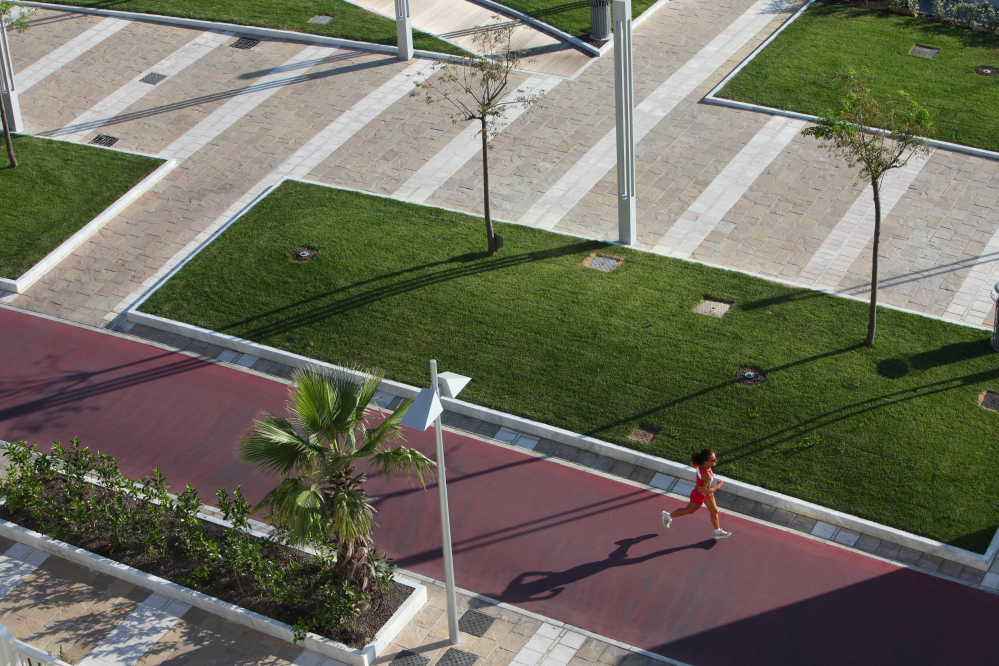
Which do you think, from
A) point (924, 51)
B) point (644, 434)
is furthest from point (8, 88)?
point (924, 51)

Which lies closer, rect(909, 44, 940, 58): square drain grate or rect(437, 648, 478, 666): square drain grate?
rect(437, 648, 478, 666): square drain grate

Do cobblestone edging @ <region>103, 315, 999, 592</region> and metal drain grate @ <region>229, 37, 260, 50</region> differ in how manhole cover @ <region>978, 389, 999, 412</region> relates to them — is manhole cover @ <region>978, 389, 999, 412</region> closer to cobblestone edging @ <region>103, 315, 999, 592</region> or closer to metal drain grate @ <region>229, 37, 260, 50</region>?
cobblestone edging @ <region>103, 315, 999, 592</region>

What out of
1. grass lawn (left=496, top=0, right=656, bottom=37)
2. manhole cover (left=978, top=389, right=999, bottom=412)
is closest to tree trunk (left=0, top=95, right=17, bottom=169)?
grass lawn (left=496, top=0, right=656, bottom=37)

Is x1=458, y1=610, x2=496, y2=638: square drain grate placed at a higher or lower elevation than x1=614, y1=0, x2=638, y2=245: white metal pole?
lower

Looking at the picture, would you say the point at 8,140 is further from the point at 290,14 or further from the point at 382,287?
the point at 382,287

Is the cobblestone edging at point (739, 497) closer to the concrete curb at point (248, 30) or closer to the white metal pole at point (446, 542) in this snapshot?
the white metal pole at point (446, 542)

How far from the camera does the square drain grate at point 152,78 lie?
26.4 meters

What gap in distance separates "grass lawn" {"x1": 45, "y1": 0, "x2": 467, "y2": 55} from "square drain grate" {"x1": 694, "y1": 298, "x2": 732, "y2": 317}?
1203 cm

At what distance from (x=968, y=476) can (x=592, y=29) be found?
16.5 metres

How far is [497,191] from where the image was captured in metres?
21.6

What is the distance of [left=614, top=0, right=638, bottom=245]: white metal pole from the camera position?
18.1 meters

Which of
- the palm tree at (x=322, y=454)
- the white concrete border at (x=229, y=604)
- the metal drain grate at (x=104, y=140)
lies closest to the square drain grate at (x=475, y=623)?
the white concrete border at (x=229, y=604)

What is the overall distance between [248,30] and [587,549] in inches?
776

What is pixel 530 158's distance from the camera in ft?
73.8
